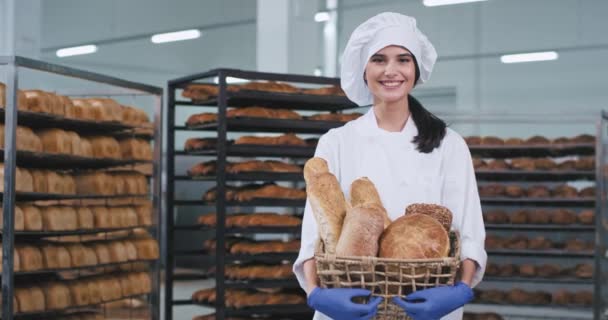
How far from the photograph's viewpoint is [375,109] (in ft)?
6.19

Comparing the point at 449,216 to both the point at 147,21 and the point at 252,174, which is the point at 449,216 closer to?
the point at 252,174

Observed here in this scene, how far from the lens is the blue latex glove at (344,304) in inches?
58.0

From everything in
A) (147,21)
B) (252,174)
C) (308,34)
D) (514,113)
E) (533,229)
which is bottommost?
(533,229)

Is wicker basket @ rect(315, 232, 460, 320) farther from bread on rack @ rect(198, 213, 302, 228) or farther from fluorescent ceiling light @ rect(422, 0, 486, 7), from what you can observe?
fluorescent ceiling light @ rect(422, 0, 486, 7)

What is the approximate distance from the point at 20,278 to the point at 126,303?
4.02 feet

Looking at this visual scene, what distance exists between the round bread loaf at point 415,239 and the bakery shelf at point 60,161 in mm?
2856

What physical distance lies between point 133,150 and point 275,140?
0.85 metres

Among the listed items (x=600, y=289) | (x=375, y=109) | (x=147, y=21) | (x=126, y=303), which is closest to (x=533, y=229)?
(x=600, y=289)

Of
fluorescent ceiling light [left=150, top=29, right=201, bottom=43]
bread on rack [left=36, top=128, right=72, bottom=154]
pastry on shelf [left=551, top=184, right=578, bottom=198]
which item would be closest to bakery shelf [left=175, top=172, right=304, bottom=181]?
bread on rack [left=36, top=128, right=72, bottom=154]

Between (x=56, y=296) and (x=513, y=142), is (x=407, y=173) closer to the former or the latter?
(x=56, y=296)

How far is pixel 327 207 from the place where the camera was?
63.7 inches

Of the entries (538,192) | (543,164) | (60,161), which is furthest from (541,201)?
(60,161)

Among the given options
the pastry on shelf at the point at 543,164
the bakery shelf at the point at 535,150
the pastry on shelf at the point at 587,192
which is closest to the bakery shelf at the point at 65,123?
the bakery shelf at the point at 535,150

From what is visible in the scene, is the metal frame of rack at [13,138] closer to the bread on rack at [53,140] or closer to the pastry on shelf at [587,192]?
the bread on rack at [53,140]
